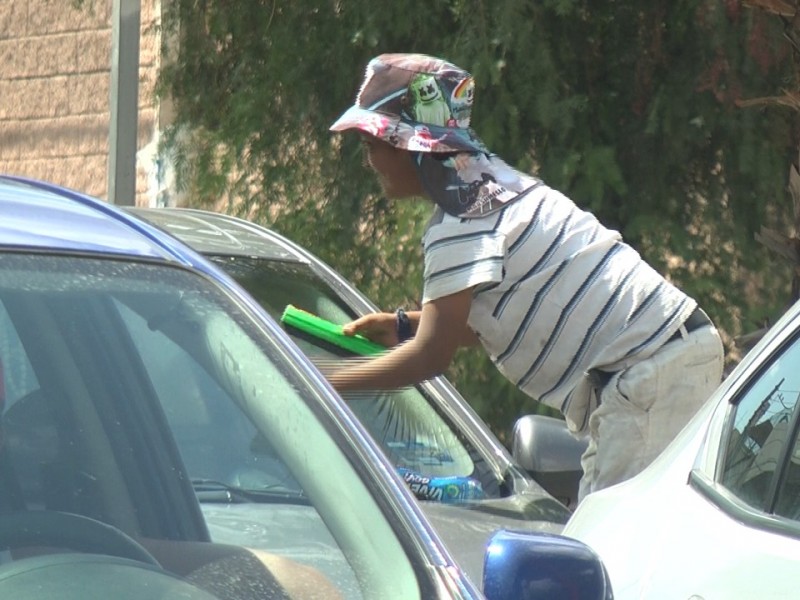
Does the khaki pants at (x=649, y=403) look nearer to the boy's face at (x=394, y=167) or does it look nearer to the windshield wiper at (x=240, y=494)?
the boy's face at (x=394, y=167)

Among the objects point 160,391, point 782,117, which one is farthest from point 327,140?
point 160,391

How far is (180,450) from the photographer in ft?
7.63

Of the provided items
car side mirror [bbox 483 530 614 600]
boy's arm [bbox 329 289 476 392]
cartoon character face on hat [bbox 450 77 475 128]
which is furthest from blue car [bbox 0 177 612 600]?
cartoon character face on hat [bbox 450 77 475 128]

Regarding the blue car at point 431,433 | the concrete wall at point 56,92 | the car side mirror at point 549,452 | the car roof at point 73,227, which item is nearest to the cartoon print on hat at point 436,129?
the blue car at point 431,433

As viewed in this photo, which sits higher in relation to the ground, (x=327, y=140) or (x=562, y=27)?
(x=562, y=27)

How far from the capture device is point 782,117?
6.66 meters

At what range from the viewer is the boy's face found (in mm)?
3670

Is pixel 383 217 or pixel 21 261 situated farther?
pixel 383 217

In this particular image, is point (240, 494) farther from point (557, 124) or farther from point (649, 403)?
point (557, 124)

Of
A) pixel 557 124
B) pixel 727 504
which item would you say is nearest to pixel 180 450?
pixel 727 504

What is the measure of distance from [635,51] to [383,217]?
4.52ft

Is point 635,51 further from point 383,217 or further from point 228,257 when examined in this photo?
point 228,257

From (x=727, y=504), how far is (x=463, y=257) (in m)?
1.02

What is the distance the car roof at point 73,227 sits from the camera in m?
2.23
